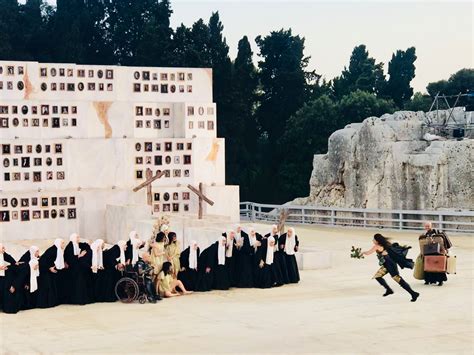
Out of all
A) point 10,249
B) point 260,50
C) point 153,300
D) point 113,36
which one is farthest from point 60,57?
point 153,300

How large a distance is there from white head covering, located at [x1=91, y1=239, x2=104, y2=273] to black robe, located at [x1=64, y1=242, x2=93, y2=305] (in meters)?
0.18

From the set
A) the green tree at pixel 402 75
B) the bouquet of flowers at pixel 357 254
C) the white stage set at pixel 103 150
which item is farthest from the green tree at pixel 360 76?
the bouquet of flowers at pixel 357 254

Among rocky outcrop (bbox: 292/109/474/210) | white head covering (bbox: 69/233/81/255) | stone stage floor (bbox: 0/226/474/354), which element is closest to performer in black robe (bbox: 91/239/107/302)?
white head covering (bbox: 69/233/81/255)

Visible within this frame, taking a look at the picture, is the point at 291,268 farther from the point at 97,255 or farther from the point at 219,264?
the point at 97,255

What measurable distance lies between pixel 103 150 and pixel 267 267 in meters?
15.9

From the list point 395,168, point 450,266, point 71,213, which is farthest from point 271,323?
point 395,168

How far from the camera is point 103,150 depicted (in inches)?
1606

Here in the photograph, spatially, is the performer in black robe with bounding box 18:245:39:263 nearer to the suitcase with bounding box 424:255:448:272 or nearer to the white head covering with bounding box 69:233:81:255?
the white head covering with bounding box 69:233:81:255

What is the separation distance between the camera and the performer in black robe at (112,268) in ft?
79.7

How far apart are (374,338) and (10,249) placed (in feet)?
63.4

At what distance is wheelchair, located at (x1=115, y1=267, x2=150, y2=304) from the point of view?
23.9 m

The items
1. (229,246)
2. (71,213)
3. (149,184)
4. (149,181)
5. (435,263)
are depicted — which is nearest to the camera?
(435,263)

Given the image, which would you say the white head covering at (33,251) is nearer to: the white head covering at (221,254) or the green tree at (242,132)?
the white head covering at (221,254)

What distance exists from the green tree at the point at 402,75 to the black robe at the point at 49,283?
2364 inches
